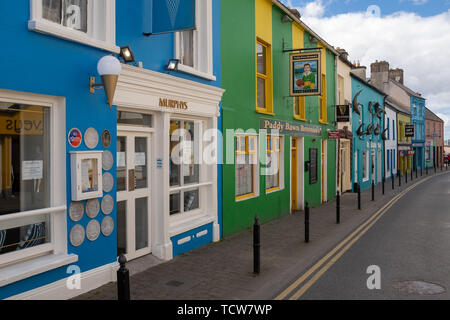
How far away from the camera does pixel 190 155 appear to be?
357 inches

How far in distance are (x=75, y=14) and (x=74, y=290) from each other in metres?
4.13

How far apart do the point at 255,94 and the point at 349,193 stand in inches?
509

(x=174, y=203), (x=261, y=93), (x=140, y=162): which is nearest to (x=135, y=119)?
(x=140, y=162)

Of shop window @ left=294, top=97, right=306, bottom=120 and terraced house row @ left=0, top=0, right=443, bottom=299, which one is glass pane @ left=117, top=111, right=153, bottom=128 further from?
shop window @ left=294, top=97, right=306, bottom=120

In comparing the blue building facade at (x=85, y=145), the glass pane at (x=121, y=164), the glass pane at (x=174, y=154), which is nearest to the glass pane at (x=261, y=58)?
the blue building facade at (x=85, y=145)

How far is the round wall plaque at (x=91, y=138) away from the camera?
5928mm

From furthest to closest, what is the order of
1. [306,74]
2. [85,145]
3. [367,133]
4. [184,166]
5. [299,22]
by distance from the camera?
[367,133] < [299,22] < [306,74] < [184,166] < [85,145]

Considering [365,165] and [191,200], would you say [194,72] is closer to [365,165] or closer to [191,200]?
[191,200]

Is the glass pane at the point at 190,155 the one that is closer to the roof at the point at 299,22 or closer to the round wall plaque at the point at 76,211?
the round wall plaque at the point at 76,211

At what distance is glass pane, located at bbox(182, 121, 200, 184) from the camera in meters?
8.88

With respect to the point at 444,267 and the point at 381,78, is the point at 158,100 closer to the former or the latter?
the point at 444,267

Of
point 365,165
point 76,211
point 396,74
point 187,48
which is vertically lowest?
point 76,211

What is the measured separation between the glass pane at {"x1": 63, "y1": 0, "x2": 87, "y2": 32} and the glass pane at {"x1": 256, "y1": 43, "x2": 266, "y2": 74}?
22.5 ft

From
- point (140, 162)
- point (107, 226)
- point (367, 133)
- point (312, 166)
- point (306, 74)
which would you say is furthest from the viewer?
point (367, 133)
